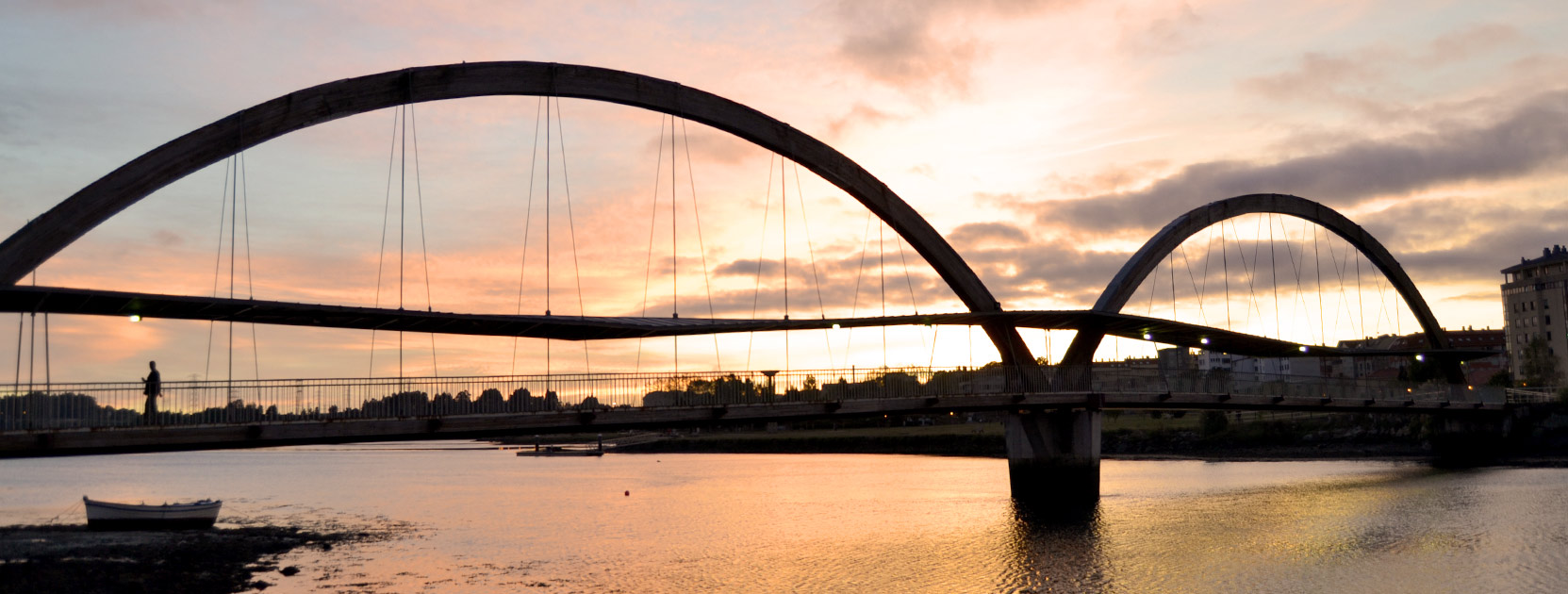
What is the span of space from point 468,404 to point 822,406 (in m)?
13.9

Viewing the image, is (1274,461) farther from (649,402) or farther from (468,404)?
(468,404)

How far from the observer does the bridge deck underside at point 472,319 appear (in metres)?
31.1

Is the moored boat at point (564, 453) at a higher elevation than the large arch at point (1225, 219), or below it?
below

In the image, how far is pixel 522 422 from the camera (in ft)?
118

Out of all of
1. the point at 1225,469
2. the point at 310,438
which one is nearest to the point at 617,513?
the point at 310,438

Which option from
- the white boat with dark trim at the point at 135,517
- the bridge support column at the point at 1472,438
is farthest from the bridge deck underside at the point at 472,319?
the bridge support column at the point at 1472,438

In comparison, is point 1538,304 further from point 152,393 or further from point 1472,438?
point 152,393

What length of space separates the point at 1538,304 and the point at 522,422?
17234 cm

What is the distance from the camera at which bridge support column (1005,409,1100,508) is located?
180 feet

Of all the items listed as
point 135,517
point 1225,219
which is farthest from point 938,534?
point 1225,219

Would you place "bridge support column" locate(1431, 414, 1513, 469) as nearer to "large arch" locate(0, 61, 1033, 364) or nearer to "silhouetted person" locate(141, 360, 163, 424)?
"large arch" locate(0, 61, 1033, 364)

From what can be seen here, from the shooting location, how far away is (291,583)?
33844 mm

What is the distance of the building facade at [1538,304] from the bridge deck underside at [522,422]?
130 meters

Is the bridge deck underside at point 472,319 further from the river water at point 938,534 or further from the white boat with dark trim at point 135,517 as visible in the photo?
the white boat with dark trim at point 135,517
